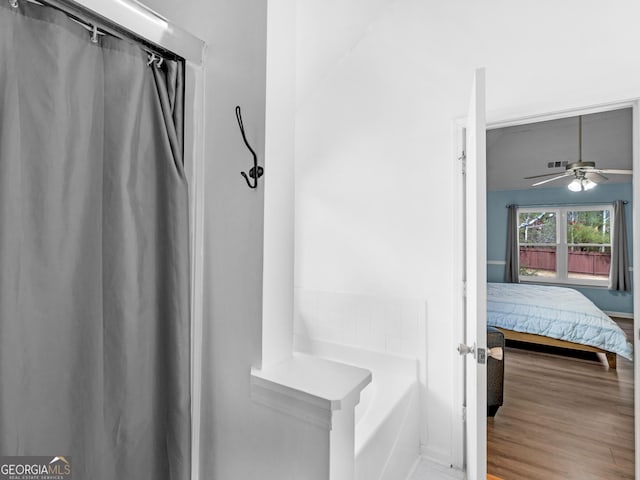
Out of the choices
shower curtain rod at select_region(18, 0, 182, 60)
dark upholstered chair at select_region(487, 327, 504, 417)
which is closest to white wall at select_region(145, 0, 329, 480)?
shower curtain rod at select_region(18, 0, 182, 60)

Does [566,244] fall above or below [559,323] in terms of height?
above

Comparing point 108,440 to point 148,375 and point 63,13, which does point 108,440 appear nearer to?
point 148,375

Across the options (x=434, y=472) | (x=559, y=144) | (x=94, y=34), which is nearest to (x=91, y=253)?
(x=94, y=34)

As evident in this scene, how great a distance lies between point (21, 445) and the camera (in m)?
0.73

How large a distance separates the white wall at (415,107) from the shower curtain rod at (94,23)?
41.9 inches

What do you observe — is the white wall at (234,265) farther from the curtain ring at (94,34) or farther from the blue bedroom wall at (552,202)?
the blue bedroom wall at (552,202)

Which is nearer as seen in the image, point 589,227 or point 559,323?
point 559,323

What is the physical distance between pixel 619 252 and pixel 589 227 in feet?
1.84

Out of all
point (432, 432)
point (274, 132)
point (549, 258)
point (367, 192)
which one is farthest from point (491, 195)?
point (274, 132)

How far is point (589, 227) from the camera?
227 inches

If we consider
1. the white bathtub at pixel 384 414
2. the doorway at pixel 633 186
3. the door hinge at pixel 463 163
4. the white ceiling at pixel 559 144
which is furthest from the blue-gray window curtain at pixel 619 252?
the white bathtub at pixel 384 414

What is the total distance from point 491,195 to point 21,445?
6809 mm

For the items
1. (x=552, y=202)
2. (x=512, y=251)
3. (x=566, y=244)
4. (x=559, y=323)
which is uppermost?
(x=552, y=202)

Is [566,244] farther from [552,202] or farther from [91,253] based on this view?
[91,253]
